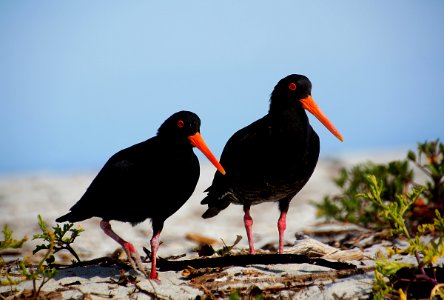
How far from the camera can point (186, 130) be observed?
5281 millimetres

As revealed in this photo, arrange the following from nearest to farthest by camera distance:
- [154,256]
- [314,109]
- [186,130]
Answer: [154,256]
[186,130]
[314,109]

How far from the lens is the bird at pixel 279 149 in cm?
580

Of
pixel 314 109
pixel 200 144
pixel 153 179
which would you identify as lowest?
pixel 153 179

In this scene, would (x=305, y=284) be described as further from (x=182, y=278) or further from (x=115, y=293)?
(x=115, y=293)

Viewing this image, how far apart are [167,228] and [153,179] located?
19.1ft

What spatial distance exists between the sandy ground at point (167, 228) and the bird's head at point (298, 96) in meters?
1.58

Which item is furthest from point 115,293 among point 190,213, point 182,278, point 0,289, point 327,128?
point 190,213

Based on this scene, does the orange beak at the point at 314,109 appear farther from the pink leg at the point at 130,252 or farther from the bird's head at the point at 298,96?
the pink leg at the point at 130,252

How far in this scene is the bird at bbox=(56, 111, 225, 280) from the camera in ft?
16.7

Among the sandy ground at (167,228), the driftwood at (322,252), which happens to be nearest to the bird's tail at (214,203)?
the sandy ground at (167,228)

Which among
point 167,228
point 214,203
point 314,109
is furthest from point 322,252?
point 167,228

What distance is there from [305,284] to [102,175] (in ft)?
7.09

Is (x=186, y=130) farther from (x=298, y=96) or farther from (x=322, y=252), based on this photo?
(x=322, y=252)

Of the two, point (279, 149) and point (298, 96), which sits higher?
point (298, 96)
